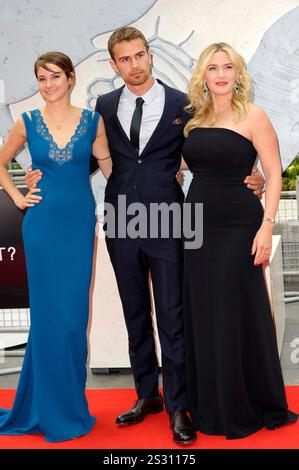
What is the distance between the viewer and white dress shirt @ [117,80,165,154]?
3.24 m

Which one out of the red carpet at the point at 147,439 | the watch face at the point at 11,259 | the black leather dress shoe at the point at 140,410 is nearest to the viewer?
the red carpet at the point at 147,439

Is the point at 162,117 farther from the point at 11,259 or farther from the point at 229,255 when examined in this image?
the point at 11,259

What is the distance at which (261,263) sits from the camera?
125 inches

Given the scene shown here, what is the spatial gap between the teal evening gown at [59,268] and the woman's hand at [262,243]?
0.69 m

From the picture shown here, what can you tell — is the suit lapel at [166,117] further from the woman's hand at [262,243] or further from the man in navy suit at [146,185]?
the woman's hand at [262,243]

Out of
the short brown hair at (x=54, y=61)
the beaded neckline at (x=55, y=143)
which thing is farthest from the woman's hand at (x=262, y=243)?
the short brown hair at (x=54, y=61)

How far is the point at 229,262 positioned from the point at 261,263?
135mm

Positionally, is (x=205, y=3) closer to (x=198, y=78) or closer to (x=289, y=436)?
(x=198, y=78)

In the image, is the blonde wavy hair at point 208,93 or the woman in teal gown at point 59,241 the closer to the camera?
the blonde wavy hair at point 208,93

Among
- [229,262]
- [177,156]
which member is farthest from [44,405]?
[177,156]

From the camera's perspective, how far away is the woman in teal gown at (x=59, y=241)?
3219 mm

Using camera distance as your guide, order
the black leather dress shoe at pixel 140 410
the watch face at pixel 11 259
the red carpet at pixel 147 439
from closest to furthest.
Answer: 1. the red carpet at pixel 147 439
2. the black leather dress shoe at pixel 140 410
3. the watch face at pixel 11 259

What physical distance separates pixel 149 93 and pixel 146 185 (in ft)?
1.31
